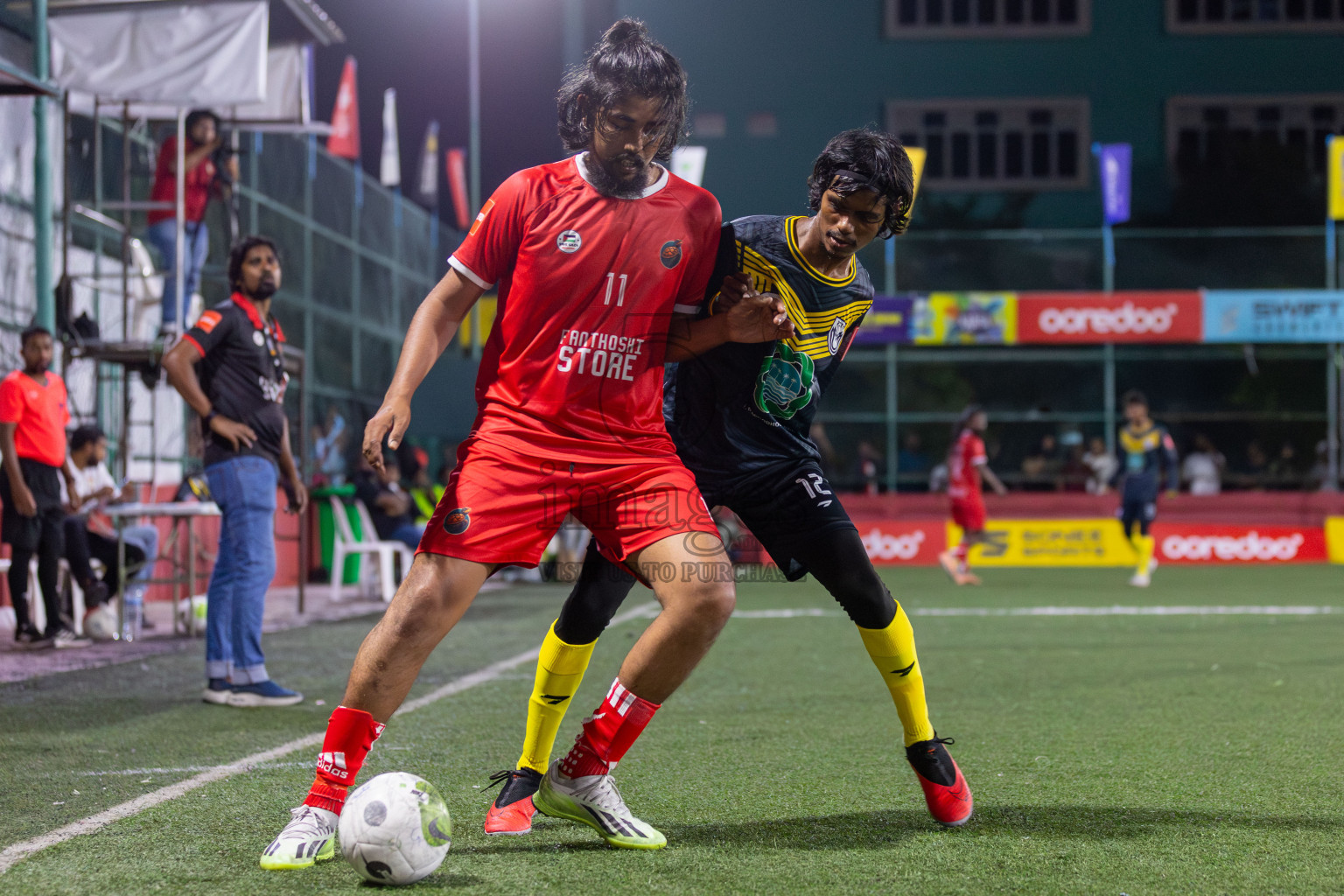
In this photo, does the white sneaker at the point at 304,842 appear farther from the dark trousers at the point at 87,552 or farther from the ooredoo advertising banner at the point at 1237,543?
the ooredoo advertising banner at the point at 1237,543

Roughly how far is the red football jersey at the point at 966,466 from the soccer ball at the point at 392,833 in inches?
485

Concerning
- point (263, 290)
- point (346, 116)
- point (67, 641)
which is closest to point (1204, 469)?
point (346, 116)

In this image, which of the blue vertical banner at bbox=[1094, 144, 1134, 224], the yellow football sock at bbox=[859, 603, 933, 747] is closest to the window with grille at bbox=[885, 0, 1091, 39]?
the blue vertical banner at bbox=[1094, 144, 1134, 224]

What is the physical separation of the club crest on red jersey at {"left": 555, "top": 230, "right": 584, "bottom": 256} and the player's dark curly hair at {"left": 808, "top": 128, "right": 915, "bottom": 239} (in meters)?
0.73

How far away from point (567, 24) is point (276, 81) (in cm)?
1915

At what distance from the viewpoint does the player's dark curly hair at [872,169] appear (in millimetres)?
3521

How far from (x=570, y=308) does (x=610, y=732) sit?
112 centimetres

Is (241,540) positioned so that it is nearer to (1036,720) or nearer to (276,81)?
(1036,720)

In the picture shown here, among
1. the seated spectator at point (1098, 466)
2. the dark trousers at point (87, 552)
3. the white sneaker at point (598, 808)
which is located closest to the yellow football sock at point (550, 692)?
the white sneaker at point (598, 808)

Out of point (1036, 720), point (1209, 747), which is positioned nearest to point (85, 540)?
point (1036, 720)

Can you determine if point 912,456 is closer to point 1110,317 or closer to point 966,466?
point 1110,317

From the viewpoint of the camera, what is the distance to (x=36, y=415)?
8.40 meters

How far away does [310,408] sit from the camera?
1711 centimetres

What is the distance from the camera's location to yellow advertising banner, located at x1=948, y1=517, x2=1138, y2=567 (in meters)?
19.0
